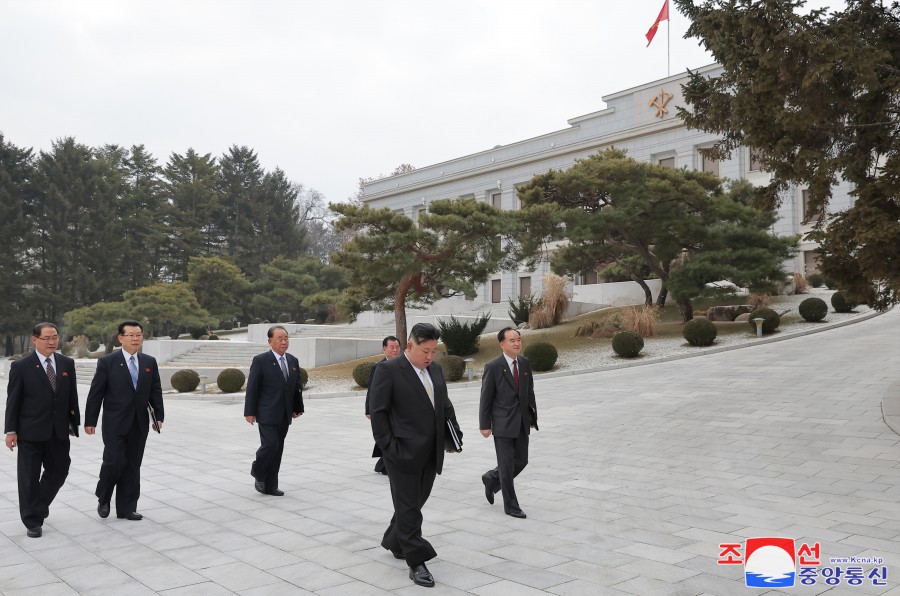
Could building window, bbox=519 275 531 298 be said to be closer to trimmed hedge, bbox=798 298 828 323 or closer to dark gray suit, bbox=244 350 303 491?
trimmed hedge, bbox=798 298 828 323

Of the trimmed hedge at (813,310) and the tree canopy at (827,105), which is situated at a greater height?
the tree canopy at (827,105)

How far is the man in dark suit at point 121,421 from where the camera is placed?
6180 mm

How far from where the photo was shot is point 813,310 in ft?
79.6

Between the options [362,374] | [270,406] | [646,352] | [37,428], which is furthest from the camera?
[646,352]

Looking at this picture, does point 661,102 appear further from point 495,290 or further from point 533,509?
point 533,509

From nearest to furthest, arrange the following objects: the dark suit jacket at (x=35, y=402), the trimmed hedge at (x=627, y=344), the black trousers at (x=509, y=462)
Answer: the dark suit jacket at (x=35, y=402) < the black trousers at (x=509, y=462) < the trimmed hedge at (x=627, y=344)

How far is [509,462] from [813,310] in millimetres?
21696

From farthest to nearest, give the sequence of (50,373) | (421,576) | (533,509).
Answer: (533,509)
(50,373)
(421,576)

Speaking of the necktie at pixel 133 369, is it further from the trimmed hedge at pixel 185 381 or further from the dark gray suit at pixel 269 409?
the trimmed hedge at pixel 185 381

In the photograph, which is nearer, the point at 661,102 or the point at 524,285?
the point at 661,102

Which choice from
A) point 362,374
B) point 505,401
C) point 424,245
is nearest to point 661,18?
point 424,245

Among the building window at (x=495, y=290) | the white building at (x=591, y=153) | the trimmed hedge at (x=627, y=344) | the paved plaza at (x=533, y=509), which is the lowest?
the paved plaza at (x=533, y=509)

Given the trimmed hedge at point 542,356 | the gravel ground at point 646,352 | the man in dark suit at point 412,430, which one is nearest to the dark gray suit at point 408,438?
the man in dark suit at point 412,430

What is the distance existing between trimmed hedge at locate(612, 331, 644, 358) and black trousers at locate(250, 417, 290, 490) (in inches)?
597
